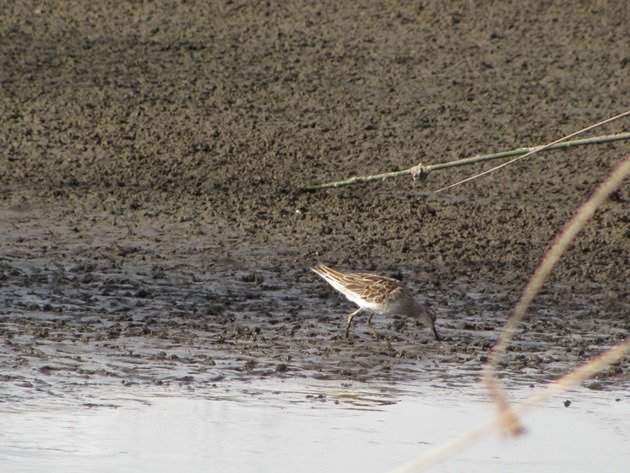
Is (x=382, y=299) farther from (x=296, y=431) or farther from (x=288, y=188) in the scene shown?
(x=288, y=188)

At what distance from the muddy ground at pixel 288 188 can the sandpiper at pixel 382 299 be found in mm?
215

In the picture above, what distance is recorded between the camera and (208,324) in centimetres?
861

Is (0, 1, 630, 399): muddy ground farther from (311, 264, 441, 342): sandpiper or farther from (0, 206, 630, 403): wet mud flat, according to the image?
(311, 264, 441, 342): sandpiper

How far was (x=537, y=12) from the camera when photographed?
17531 mm

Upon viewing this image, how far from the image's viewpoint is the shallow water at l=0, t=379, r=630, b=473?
5.94 m

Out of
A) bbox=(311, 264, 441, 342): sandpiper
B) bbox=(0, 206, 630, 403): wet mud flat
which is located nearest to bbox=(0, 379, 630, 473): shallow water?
bbox=(0, 206, 630, 403): wet mud flat

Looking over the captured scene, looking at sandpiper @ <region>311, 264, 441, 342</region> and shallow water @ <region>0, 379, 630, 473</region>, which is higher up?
sandpiper @ <region>311, 264, 441, 342</region>

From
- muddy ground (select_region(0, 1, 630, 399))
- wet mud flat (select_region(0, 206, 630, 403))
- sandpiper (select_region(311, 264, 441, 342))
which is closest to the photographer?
wet mud flat (select_region(0, 206, 630, 403))

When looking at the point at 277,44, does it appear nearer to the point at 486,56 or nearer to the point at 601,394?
the point at 486,56

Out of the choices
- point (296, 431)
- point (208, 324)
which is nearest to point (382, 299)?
point (208, 324)

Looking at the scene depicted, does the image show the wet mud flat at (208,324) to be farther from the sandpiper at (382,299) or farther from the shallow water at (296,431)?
the shallow water at (296,431)

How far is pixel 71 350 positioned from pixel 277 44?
906 centimetres

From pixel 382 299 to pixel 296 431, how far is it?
230 centimetres

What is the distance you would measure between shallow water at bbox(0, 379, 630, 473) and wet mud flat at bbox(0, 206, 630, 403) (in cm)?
30
